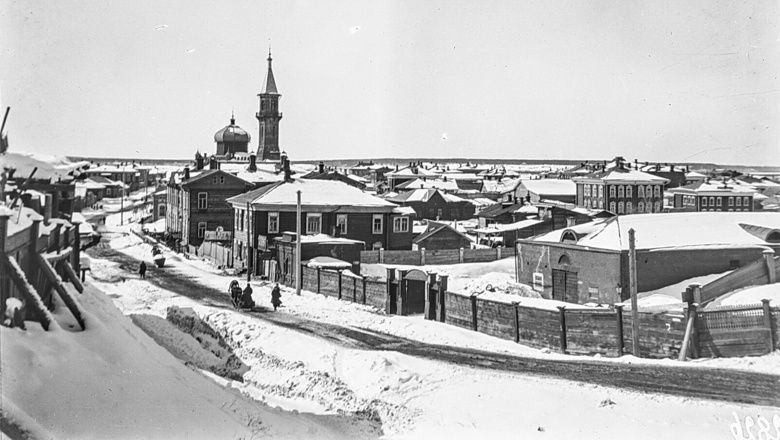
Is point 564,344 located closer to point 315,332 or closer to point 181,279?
point 315,332

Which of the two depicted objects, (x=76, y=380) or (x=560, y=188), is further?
(x=560, y=188)

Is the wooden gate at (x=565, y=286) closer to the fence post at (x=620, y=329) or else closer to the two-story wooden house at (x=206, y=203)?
the fence post at (x=620, y=329)

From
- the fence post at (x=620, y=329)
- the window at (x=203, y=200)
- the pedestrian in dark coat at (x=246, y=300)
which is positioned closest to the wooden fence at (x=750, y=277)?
the fence post at (x=620, y=329)

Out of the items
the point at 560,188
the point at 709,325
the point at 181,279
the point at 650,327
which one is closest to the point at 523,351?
the point at 650,327

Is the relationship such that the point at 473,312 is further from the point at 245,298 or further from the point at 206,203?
the point at 206,203

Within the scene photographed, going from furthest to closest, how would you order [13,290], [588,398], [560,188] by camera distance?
1. [560,188]
2. [588,398]
3. [13,290]

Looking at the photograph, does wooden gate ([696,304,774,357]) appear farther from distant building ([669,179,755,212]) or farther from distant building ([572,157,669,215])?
distant building ([669,179,755,212])
